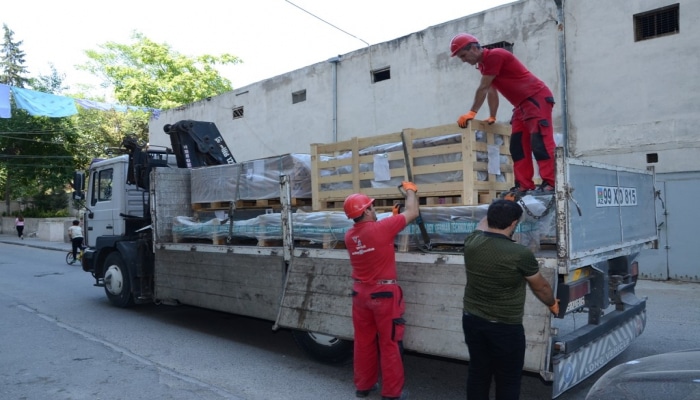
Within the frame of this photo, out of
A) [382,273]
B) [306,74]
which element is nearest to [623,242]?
[382,273]

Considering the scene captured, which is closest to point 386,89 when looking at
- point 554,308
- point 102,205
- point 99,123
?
point 102,205

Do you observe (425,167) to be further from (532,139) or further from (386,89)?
(386,89)

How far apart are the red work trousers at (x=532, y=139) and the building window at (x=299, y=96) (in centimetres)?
1371

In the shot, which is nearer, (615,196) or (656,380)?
(656,380)

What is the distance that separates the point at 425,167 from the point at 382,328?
5.26 ft

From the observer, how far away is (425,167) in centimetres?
513

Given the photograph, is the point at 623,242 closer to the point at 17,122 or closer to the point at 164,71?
the point at 164,71

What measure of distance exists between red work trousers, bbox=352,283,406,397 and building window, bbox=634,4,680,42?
9.65 metres

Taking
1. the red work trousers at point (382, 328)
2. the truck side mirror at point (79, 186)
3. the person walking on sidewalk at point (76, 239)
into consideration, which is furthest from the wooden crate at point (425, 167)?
the person walking on sidewalk at point (76, 239)

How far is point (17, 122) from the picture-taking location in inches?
1252

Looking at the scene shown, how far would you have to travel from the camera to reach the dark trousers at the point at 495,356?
3395 millimetres

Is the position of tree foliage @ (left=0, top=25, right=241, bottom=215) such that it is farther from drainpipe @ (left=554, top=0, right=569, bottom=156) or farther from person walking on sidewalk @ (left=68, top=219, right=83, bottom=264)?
drainpipe @ (left=554, top=0, right=569, bottom=156)

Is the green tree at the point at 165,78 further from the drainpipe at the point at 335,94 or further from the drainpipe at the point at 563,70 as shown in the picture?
the drainpipe at the point at 563,70

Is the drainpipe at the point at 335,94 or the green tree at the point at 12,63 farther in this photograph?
the green tree at the point at 12,63
